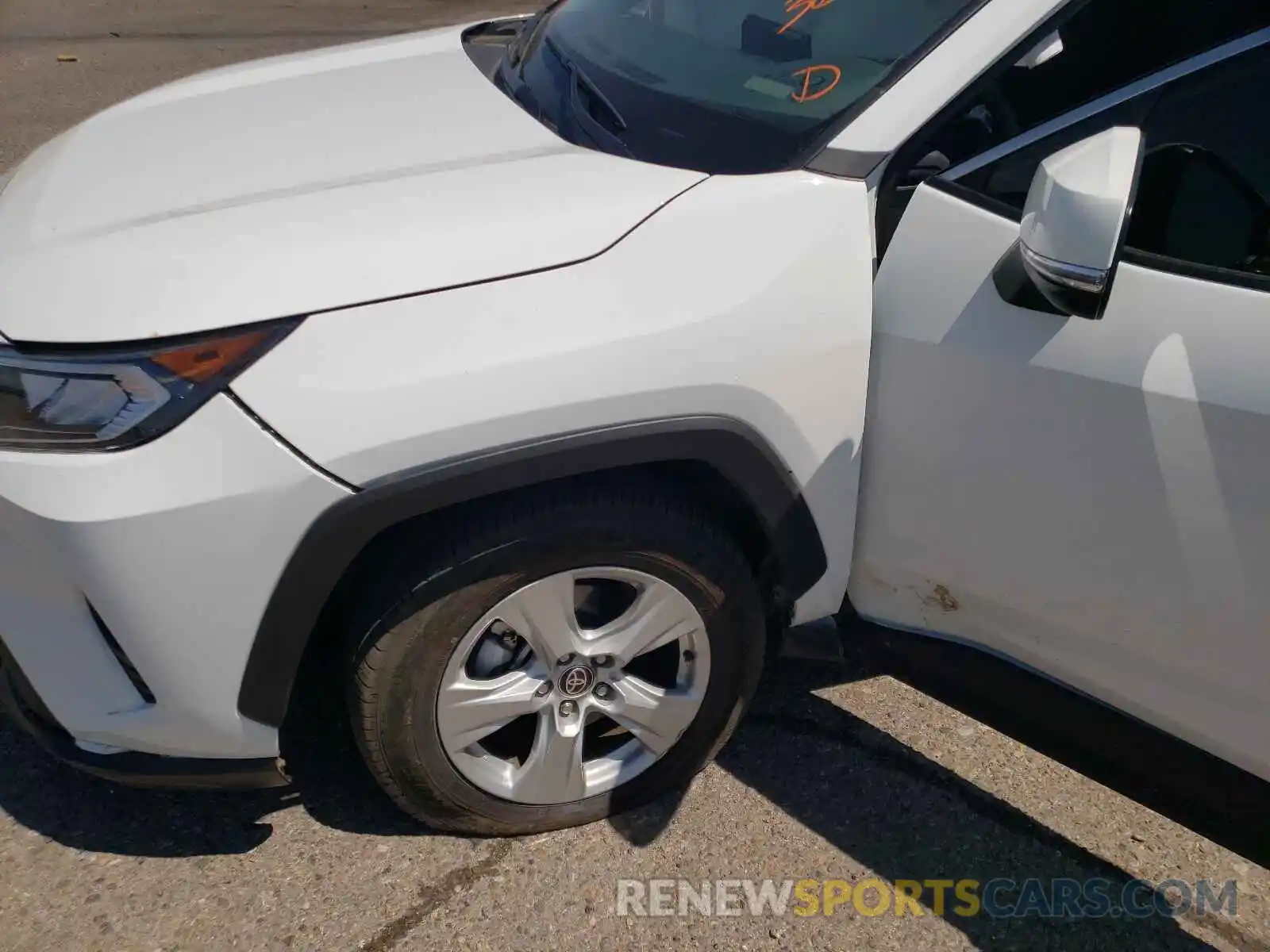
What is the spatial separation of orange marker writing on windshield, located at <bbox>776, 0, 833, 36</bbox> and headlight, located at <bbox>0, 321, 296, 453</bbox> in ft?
3.92

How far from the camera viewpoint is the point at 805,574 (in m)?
2.02

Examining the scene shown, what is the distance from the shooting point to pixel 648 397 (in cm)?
173

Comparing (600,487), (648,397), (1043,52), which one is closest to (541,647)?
(600,487)

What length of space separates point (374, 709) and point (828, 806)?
101 cm

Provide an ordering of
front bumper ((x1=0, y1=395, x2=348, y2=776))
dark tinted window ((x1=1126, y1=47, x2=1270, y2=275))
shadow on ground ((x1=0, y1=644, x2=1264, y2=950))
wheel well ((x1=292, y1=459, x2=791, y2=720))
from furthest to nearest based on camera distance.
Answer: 1. shadow on ground ((x1=0, y1=644, x2=1264, y2=950))
2. wheel well ((x1=292, y1=459, x2=791, y2=720))
3. dark tinted window ((x1=1126, y1=47, x2=1270, y2=275))
4. front bumper ((x1=0, y1=395, x2=348, y2=776))

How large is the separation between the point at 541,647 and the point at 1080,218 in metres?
1.14

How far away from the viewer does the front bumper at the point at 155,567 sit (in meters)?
1.59

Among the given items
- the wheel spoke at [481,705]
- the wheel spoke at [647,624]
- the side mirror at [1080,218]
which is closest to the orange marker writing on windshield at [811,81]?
the side mirror at [1080,218]

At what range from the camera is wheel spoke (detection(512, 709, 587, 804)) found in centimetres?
208

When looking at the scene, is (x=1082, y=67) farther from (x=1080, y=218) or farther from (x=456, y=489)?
(x=456, y=489)

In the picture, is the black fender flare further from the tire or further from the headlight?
the headlight

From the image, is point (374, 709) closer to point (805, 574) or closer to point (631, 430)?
point (631, 430)

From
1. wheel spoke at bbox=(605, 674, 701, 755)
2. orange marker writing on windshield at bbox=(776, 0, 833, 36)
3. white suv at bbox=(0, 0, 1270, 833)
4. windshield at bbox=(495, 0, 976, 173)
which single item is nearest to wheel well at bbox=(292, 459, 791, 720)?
white suv at bbox=(0, 0, 1270, 833)

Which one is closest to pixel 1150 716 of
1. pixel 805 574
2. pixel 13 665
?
pixel 805 574
